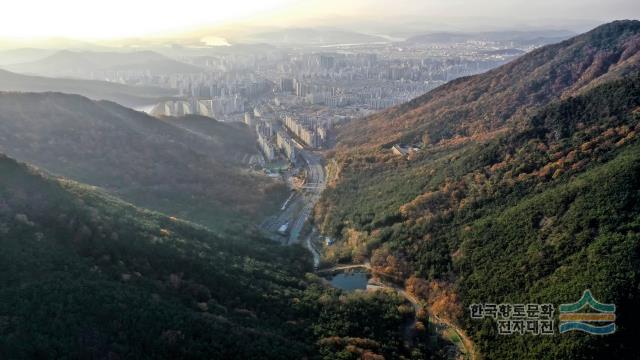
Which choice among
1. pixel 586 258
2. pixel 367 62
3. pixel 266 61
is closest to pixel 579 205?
pixel 586 258

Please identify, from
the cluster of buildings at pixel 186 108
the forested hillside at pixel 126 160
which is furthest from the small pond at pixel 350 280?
the cluster of buildings at pixel 186 108

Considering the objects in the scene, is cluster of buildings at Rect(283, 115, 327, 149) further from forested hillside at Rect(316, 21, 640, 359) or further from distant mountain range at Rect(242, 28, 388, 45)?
distant mountain range at Rect(242, 28, 388, 45)

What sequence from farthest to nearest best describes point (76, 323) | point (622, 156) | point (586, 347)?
point (622, 156), point (586, 347), point (76, 323)

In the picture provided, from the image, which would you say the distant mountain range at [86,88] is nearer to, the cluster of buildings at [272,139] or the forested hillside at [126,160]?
the cluster of buildings at [272,139]

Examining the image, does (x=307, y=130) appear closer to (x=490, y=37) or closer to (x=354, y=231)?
(x=354, y=231)

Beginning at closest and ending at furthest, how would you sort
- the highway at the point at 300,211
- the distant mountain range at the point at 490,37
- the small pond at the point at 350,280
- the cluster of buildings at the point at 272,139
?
the small pond at the point at 350,280 → the highway at the point at 300,211 → the cluster of buildings at the point at 272,139 → the distant mountain range at the point at 490,37

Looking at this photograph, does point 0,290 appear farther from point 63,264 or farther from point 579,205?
point 579,205

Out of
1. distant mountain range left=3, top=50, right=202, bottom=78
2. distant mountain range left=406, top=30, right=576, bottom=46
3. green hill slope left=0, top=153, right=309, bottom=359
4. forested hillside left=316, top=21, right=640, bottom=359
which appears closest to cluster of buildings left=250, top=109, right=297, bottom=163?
forested hillside left=316, top=21, right=640, bottom=359
